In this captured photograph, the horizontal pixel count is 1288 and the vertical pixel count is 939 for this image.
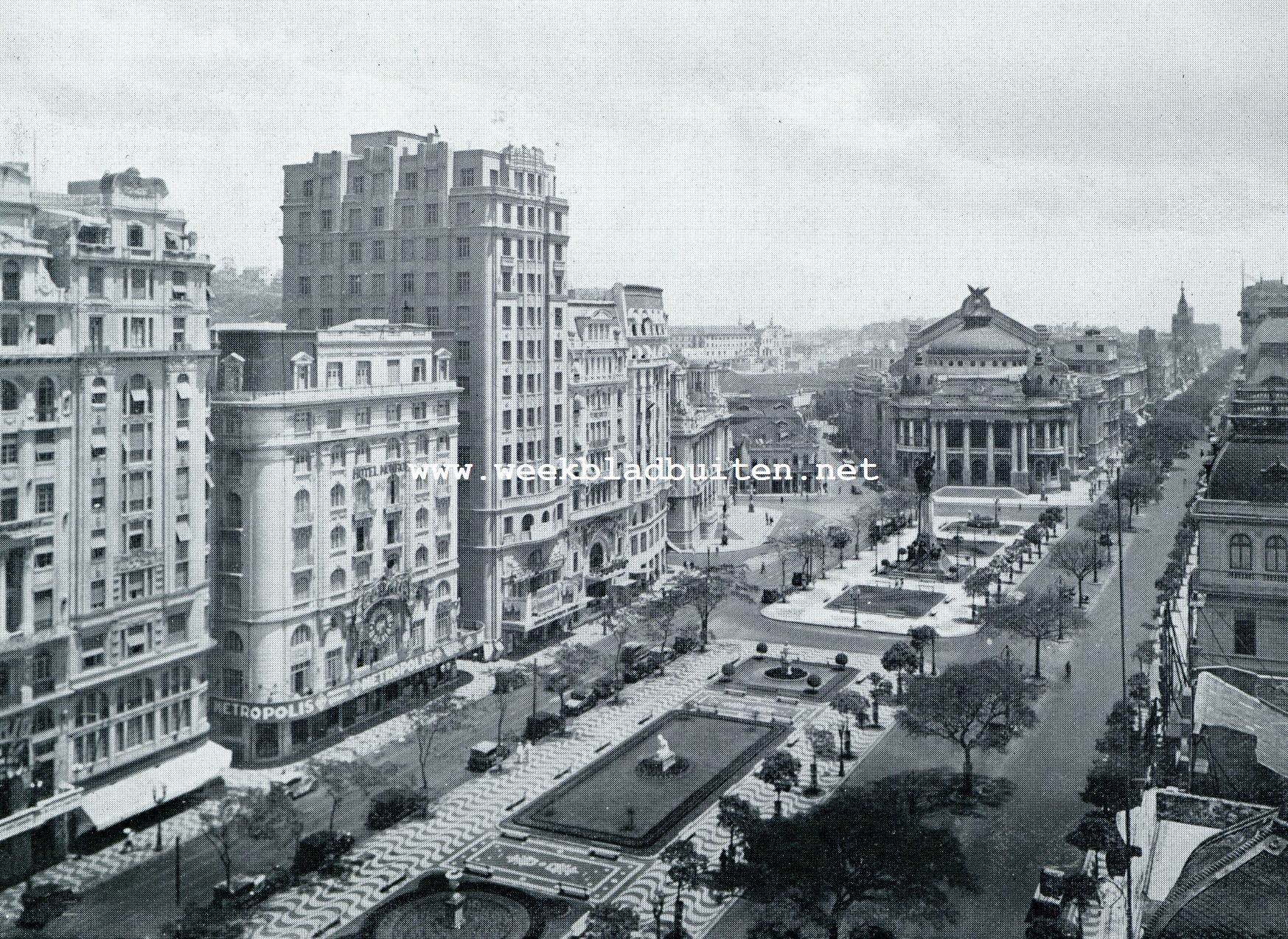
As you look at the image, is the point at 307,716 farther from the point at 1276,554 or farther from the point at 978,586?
the point at 978,586

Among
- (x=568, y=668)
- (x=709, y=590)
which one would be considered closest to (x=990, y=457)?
(x=709, y=590)

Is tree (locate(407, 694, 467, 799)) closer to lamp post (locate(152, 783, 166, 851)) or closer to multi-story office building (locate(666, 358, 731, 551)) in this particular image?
lamp post (locate(152, 783, 166, 851))

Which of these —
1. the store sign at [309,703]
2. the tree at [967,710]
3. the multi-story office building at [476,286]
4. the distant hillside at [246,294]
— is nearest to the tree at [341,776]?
the store sign at [309,703]

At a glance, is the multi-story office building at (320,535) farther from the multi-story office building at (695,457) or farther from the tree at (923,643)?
the multi-story office building at (695,457)

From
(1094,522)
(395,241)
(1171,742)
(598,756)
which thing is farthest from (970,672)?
(1094,522)

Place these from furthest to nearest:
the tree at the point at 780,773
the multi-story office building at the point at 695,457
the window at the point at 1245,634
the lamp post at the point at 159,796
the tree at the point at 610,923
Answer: the multi-story office building at the point at 695,457
the window at the point at 1245,634
the tree at the point at 780,773
the lamp post at the point at 159,796
the tree at the point at 610,923

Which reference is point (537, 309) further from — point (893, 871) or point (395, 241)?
point (893, 871)

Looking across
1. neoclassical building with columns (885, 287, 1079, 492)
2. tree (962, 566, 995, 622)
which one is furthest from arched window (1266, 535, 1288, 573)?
neoclassical building with columns (885, 287, 1079, 492)
